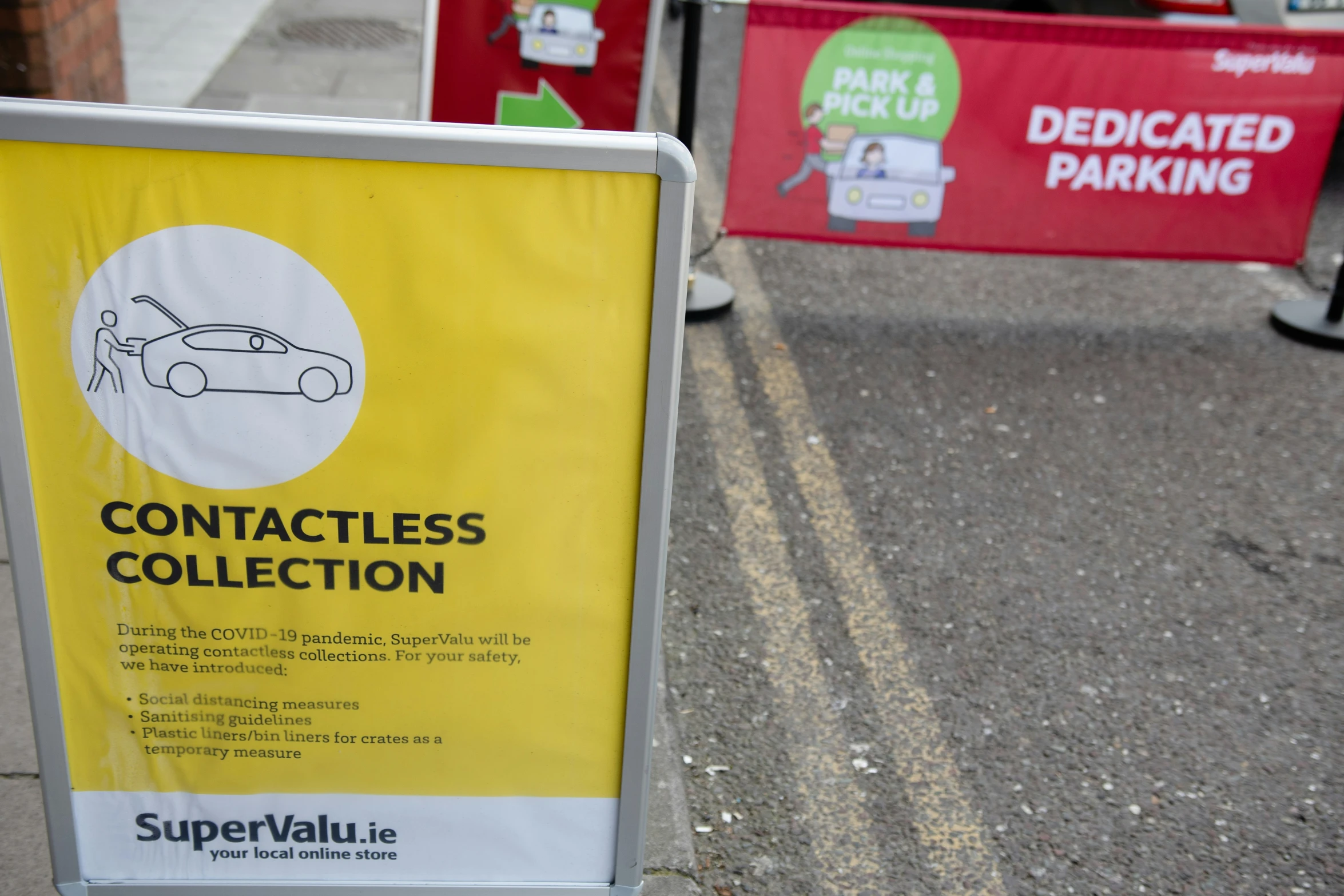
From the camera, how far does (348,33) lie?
31.6 ft

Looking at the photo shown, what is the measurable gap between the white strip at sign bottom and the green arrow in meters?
3.43

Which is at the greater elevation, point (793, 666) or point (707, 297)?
point (707, 297)

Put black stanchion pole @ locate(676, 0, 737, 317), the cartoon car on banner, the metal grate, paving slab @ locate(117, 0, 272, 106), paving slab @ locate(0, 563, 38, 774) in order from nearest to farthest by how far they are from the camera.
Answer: paving slab @ locate(0, 563, 38, 774) → the cartoon car on banner → black stanchion pole @ locate(676, 0, 737, 317) → paving slab @ locate(117, 0, 272, 106) → the metal grate

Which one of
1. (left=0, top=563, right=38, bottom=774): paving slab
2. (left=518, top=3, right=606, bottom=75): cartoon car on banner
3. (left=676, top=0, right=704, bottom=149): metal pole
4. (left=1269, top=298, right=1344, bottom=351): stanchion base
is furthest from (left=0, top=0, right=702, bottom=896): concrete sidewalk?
(left=1269, top=298, right=1344, bottom=351): stanchion base

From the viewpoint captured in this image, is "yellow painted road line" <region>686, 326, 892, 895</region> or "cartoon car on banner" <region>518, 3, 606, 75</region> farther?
"cartoon car on banner" <region>518, 3, 606, 75</region>

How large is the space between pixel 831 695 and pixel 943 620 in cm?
56

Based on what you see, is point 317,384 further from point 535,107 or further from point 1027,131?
point 1027,131

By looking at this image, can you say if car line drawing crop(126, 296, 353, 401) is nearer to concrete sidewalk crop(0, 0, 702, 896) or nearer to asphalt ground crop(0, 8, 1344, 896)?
asphalt ground crop(0, 8, 1344, 896)

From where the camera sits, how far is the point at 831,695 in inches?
151

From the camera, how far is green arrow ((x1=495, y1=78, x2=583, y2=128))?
5.20 metres

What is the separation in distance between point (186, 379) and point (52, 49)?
485cm

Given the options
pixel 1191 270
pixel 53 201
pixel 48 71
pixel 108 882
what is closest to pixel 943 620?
pixel 108 882

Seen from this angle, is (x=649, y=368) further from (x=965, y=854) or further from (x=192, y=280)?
(x=965, y=854)

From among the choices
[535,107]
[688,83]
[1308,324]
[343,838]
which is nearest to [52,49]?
[535,107]
